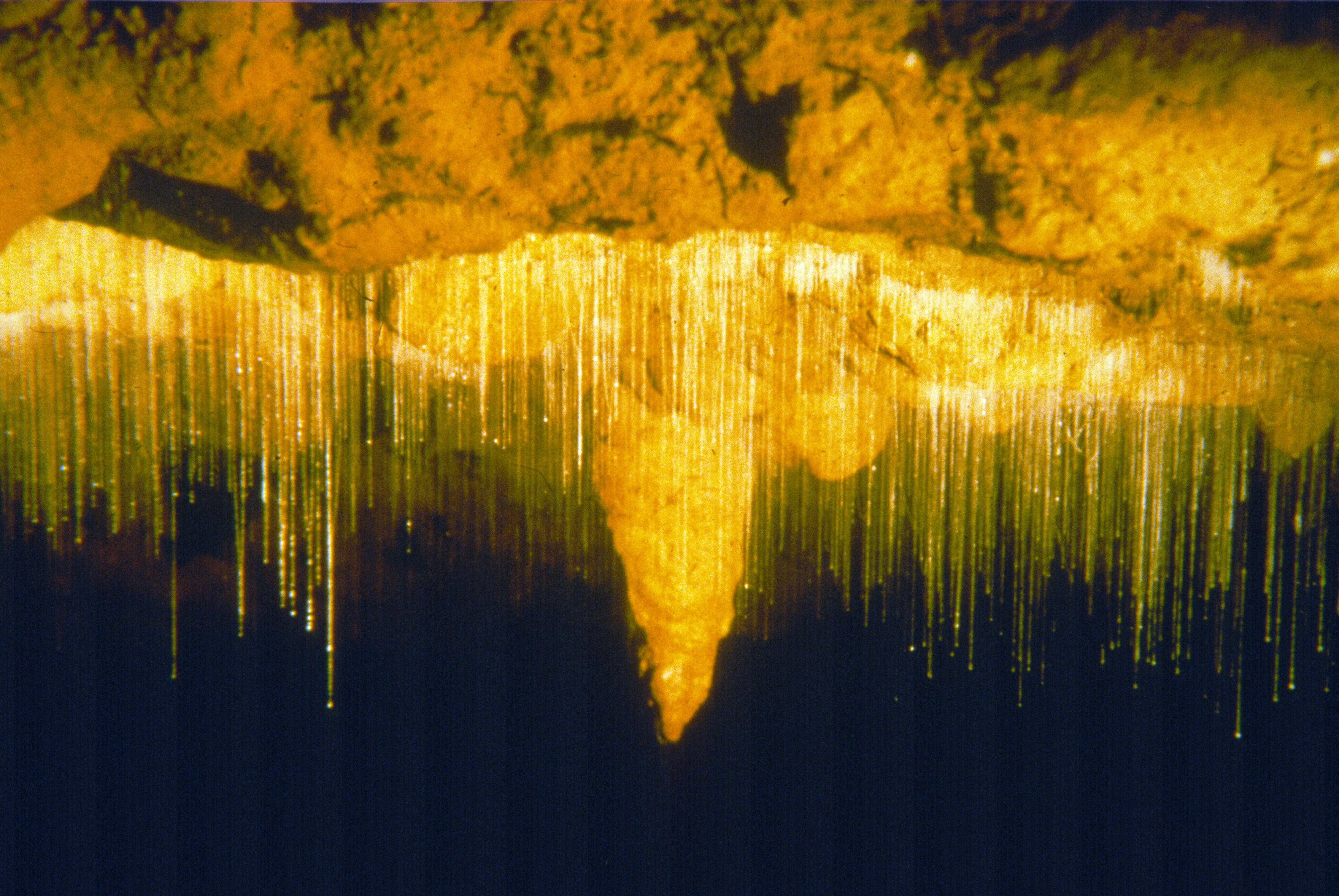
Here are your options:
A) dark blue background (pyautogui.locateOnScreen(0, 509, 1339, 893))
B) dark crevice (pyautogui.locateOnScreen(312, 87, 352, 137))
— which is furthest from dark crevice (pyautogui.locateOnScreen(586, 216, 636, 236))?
dark blue background (pyautogui.locateOnScreen(0, 509, 1339, 893))

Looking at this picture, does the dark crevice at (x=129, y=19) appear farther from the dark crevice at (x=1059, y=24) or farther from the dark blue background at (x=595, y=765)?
the dark crevice at (x=1059, y=24)

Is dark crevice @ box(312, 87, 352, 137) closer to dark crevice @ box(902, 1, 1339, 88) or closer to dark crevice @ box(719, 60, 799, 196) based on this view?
dark crevice @ box(719, 60, 799, 196)

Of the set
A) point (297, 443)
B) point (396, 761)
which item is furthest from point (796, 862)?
point (297, 443)

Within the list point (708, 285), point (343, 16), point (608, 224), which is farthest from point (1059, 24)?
point (343, 16)

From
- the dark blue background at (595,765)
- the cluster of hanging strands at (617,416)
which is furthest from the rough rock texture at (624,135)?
the dark blue background at (595,765)

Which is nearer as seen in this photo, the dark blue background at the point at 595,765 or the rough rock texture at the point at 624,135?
the rough rock texture at the point at 624,135

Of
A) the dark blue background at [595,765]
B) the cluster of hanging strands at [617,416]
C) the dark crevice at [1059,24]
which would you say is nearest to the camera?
the dark crevice at [1059,24]

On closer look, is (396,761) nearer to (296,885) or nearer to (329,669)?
(329,669)

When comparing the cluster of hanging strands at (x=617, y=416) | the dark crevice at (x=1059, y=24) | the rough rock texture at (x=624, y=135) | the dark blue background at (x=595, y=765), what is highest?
the dark crevice at (x=1059, y=24)

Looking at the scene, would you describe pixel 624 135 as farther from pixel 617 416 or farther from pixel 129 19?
pixel 129 19
